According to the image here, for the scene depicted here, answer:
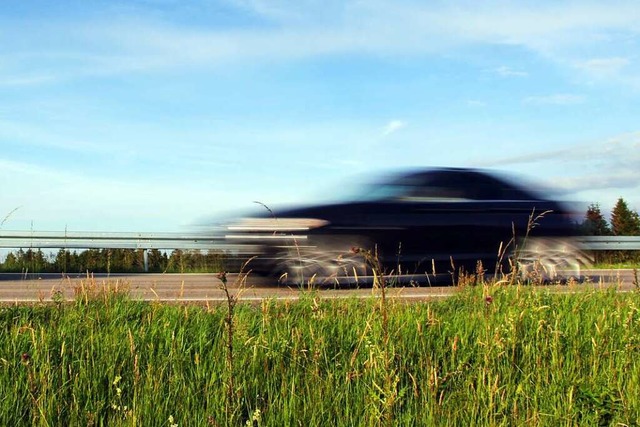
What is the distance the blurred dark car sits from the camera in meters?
9.91

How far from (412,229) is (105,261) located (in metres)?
9.95

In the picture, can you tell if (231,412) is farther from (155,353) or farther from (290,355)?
(155,353)

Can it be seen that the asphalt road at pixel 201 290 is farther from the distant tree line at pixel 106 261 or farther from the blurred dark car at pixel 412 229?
the distant tree line at pixel 106 261

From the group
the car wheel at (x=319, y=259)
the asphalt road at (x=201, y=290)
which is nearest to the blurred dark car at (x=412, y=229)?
the car wheel at (x=319, y=259)

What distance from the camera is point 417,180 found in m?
10.7

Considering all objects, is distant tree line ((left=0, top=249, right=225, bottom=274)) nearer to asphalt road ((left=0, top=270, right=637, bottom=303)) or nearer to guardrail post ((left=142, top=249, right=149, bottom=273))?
guardrail post ((left=142, top=249, right=149, bottom=273))

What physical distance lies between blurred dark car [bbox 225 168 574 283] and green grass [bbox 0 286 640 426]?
3495mm

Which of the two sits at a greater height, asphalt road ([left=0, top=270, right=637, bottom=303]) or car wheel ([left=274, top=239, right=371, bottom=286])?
car wheel ([left=274, top=239, right=371, bottom=286])

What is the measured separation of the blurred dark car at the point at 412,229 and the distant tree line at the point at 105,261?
6669mm

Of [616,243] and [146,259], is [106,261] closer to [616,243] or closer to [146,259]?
[146,259]

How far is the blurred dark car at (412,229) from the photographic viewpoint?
9.91 metres

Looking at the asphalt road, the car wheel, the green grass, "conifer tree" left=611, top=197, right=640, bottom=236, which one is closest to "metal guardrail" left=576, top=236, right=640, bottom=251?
the asphalt road

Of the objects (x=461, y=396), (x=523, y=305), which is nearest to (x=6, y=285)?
(x=523, y=305)

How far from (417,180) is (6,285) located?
6922 millimetres
